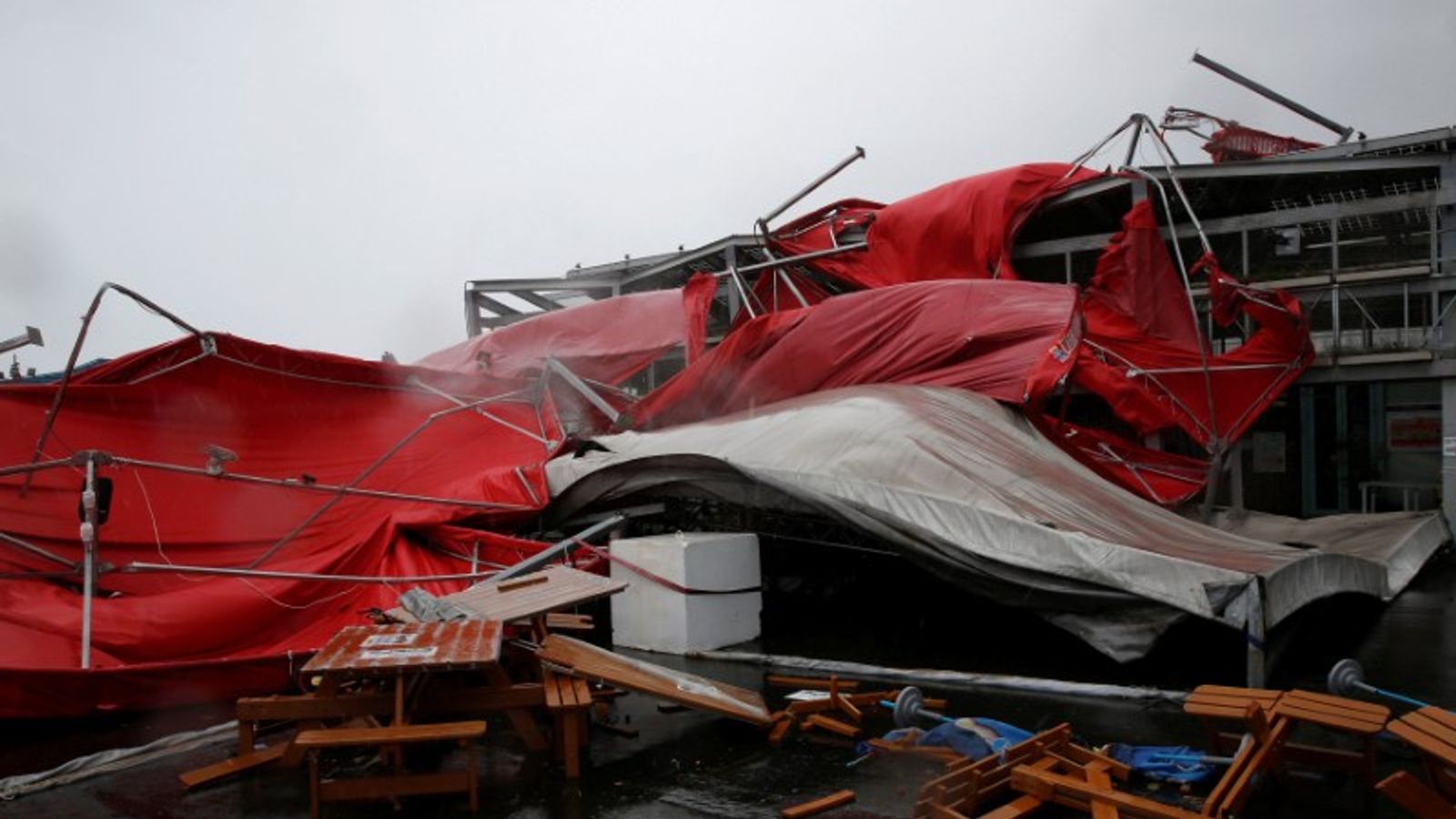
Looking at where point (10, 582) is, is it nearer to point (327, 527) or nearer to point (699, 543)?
point (327, 527)

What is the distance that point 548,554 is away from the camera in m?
7.84

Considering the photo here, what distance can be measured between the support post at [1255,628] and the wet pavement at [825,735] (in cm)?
45

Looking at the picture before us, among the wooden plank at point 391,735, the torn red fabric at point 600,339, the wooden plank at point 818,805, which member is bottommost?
the wooden plank at point 818,805

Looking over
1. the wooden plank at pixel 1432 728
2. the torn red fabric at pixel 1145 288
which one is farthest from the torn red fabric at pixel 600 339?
the wooden plank at pixel 1432 728

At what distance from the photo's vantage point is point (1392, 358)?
11.3 metres

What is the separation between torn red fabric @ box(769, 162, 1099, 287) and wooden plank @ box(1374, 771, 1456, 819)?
9.20 meters

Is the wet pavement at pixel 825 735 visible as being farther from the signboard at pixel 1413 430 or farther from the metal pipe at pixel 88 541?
the signboard at pixel 1413 430

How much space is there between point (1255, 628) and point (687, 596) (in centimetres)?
376

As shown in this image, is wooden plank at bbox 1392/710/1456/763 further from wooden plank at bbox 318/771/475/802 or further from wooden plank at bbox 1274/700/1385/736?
wooden plank at bbox 318/771/475/802

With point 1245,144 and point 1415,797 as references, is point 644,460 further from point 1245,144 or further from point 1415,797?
point 1245,144

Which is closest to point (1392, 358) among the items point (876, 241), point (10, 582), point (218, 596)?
point (876, 241)

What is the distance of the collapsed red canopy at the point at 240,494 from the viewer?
661 cm

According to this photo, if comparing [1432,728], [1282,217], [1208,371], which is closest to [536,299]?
[1208,371]

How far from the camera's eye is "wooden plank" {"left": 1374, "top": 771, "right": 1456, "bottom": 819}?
3.62 m
